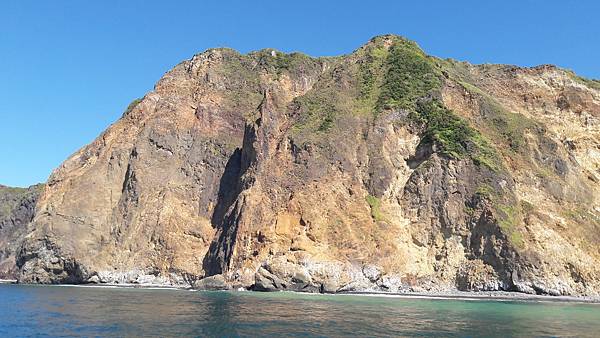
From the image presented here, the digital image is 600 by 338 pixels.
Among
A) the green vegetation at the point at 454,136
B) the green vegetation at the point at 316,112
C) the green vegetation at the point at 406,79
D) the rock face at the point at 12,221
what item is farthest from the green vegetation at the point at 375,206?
the rock face at the point at 12,221

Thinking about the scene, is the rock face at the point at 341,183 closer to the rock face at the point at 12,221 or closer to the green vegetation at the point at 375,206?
the green vegetation at the point at 375,206

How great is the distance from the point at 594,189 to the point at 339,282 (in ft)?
143

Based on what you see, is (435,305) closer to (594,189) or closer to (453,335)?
(453,335)

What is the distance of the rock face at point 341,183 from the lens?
70.0 meters

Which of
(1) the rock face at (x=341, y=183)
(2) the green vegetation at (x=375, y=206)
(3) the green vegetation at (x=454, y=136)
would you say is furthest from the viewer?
(3) the green vegetation at (x=454, y=136)

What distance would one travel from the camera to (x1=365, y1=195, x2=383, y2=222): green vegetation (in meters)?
76.8

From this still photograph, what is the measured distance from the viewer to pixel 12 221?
478 feet

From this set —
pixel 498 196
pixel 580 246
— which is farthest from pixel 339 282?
pixel 580 246

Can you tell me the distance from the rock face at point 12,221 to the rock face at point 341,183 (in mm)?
37398

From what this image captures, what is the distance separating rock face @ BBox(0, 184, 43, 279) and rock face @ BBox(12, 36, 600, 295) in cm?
3740

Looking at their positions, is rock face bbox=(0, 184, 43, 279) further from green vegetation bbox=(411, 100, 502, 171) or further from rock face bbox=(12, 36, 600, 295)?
green vegetation bbox=(411, 100, 502, 171)

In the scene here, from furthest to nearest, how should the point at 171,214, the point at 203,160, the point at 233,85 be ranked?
the point at 233,85
the point at 203,160
the point at 171,214

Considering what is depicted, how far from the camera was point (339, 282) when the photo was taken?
6794 cm

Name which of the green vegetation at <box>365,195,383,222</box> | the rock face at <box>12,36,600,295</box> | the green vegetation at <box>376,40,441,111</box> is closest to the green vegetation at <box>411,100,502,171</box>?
the rock face at <box>12,36,600,295</box>
